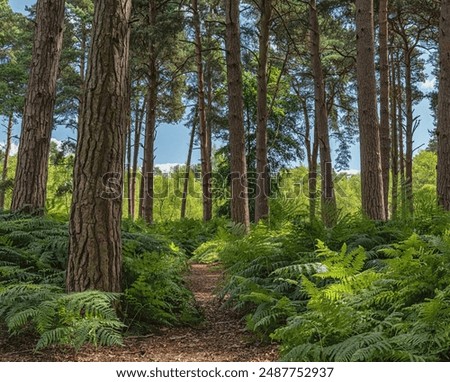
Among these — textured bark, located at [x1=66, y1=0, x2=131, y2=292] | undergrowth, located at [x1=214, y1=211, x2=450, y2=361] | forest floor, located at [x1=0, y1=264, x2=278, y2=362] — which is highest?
textured bark, located at [x1=66, y1=0, x2=131, y2=292]

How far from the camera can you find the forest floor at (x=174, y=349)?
12.5ft

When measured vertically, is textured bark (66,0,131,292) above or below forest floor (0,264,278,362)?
above

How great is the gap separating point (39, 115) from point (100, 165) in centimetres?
414

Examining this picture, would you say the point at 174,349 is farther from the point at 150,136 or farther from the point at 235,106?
the point at 150,136

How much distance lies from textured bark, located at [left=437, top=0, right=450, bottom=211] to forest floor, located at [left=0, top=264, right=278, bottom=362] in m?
5.18

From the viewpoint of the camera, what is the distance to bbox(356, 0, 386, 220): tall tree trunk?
27.9 feet

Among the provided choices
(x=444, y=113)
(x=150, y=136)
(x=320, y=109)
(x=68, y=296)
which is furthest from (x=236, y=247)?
(x=150, y=136)

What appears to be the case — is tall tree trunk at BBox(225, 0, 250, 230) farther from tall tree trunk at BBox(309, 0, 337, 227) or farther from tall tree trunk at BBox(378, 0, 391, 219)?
tall tree trunk at BBox(378, 0, 391, 219)

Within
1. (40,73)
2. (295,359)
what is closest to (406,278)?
(295,359)

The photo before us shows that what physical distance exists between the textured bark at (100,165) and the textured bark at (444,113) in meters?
6.14

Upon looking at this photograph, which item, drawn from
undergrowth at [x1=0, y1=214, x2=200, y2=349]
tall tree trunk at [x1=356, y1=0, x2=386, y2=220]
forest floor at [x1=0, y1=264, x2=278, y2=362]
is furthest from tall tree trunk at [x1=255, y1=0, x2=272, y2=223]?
forest floor at [x1=0, y1=264, x2=278, y2=362]

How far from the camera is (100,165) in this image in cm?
450

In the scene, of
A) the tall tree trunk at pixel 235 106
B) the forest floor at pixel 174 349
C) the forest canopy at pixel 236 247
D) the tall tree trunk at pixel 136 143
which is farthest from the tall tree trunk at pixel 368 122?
the tall tree trunk at pixel 136 143

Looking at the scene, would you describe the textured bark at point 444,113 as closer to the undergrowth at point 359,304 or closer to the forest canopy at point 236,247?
the forest canopy at point 236,247
